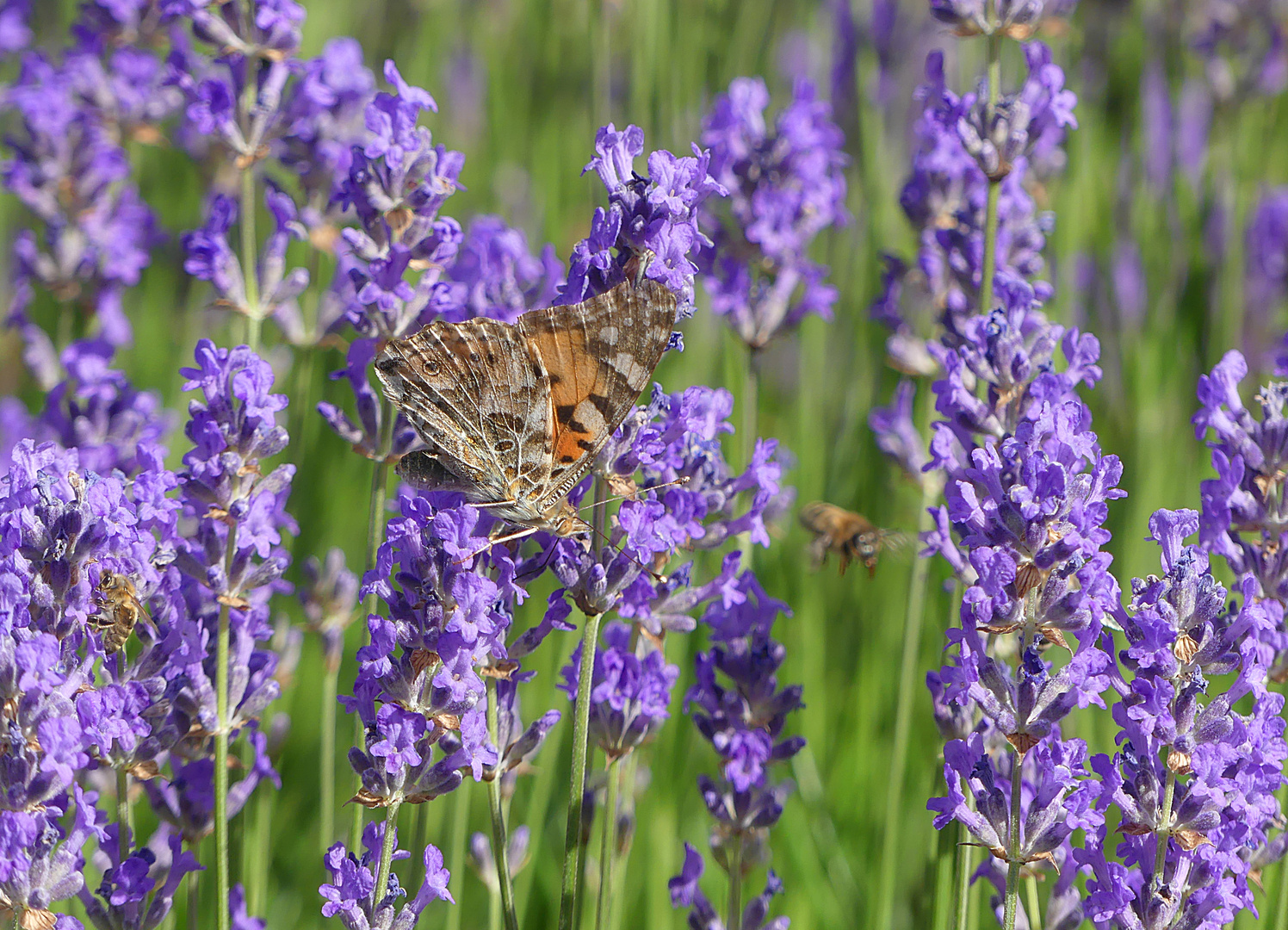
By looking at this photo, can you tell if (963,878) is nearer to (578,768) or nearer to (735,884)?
(735,884)

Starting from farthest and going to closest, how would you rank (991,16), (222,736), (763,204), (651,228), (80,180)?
1. (80,180)
2. (763,204)
3. (991,16)
4. (222,736)
5. (651,228)

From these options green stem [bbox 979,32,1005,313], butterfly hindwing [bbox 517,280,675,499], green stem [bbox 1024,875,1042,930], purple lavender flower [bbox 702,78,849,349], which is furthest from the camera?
purple lavender flower [bbox 702,78,849,349]

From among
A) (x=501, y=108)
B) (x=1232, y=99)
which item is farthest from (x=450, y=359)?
(x=1232, y=99)

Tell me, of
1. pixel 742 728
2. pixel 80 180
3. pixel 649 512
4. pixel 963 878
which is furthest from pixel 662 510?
pixel 80 180

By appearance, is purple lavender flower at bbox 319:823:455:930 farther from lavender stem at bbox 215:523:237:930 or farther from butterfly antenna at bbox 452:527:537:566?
butterfly antenna at bbox 452:527:537:566

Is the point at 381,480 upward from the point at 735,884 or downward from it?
upward

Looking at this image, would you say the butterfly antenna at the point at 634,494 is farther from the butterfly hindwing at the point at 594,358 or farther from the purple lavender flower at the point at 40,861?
the purple lavender flower at the point at 40,861

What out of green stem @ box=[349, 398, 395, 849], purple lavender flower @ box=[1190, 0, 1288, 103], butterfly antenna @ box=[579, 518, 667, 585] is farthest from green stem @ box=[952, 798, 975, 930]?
purple lavender flower @ box=[1190, 0, 1288, 103]
